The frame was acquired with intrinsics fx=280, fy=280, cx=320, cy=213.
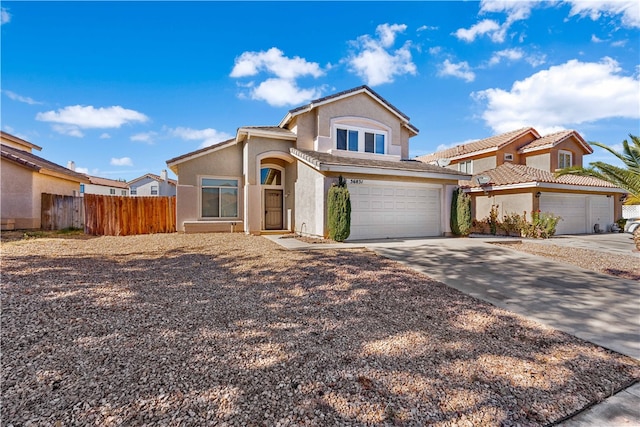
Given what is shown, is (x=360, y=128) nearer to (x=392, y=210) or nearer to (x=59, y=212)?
(x=392, y=210)

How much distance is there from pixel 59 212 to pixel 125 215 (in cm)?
506

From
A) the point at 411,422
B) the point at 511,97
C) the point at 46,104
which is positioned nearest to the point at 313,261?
the point at 411,422

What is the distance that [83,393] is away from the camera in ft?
8.25

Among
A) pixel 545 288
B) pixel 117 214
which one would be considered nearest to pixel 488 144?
pixel 545 288

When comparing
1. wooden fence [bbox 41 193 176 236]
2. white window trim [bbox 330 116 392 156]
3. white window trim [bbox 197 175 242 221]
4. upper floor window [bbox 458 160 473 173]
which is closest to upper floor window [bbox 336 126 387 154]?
white window trim [bbox 330 116 392 156]

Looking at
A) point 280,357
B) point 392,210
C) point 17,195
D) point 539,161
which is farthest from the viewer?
point 539,161

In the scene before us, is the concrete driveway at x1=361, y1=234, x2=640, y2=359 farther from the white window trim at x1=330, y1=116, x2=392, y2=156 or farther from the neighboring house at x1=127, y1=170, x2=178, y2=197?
the neighboring house at x1=127, y1=170, x2=178, y2=197

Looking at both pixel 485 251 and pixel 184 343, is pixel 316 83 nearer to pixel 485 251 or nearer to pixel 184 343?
pixel 485 251

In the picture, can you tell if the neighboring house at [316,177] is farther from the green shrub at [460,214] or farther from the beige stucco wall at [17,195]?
the beige stucco wall at [17,195]

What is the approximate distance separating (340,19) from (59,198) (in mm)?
18085

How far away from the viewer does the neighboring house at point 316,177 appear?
12.8 meters

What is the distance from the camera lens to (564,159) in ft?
68.4

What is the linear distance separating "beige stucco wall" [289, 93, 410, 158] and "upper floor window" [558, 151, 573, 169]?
13320mm

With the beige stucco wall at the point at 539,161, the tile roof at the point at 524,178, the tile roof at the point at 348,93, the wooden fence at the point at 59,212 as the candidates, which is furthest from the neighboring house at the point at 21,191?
the beige stucco wall at the point at 539,161
